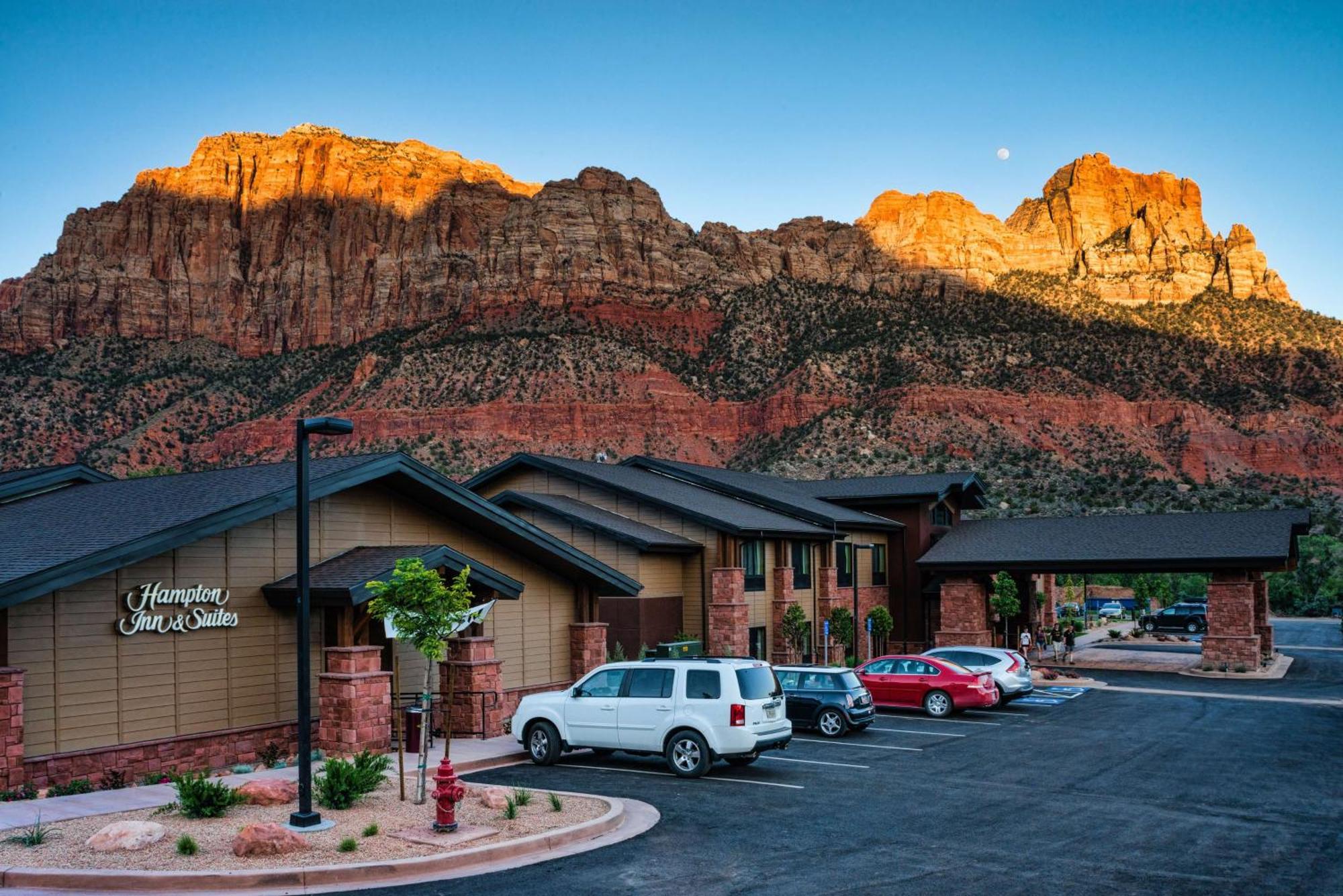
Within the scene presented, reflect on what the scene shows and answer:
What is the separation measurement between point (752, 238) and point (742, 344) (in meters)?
27.9

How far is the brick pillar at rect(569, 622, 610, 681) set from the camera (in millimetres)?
26125

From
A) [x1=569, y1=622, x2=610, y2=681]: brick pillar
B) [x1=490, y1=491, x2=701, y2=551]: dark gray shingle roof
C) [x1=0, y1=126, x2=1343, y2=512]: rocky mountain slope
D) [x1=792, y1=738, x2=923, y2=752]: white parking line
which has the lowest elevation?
[x1=792, y1=738, x2=923, y2=752]: white parking line

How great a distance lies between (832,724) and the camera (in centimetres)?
2359

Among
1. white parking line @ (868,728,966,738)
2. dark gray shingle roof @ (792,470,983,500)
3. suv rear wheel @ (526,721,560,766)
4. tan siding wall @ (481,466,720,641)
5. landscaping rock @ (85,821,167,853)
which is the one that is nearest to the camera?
landscaping rock @ (85,821,167,853)

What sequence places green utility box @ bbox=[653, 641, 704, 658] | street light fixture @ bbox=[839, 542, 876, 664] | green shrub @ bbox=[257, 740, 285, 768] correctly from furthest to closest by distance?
street light fixture @ bbox=[839, 542, 876, 664] → green utility box @ bbox=[653, 641, 704, 658] → green shrub @ bbox=[257, 740, 285, 768]

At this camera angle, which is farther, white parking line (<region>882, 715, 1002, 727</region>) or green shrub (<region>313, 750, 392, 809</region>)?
white parking line (<region>882, 715, 1002, 727</region>)

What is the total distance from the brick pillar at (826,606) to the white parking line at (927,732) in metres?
13.8

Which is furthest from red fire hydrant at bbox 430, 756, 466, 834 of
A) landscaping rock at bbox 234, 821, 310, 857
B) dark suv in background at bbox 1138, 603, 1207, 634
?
dark suv in background at bbox 1138, 603, 1207, 634

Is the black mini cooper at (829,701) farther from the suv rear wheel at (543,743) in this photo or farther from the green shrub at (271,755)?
the green shrub at (271,755)

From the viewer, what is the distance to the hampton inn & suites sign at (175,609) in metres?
17.6

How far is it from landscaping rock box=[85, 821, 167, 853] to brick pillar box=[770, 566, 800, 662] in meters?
26.7

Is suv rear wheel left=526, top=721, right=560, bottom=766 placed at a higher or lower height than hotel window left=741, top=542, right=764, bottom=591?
lower

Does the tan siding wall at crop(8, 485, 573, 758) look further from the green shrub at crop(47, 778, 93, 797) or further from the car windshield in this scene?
the car windshield

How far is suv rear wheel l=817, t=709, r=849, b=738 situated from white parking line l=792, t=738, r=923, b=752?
1.16ft
